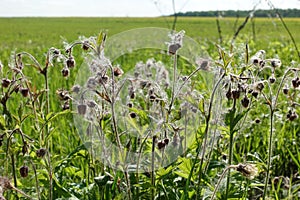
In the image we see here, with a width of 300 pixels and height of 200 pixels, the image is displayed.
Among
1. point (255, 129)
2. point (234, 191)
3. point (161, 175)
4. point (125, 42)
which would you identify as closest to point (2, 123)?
point (161, 175)

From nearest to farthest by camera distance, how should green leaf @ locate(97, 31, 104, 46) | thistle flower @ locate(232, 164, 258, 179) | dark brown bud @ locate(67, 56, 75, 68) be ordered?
thistle flower @ locate(232, 164, 258, 179), green leaf @ locate(97, 31, 104, 46), dark brown bud @ locate(67, 56, 75, 68)

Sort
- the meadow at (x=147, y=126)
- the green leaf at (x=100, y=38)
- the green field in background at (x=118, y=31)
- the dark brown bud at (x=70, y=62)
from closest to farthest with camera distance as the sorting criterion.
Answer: the green leaf at (x=100, y=38) → the meadow at (x=147, y=126) → the dark brown bud at (x=70, y=62) → the green field in background at (x=118, y=31)

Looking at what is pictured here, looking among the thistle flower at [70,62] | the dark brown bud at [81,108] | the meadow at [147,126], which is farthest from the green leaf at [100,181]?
the thistle flower at [70,62]

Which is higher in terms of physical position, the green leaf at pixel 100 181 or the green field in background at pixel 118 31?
the green leaf at pixel 100 181

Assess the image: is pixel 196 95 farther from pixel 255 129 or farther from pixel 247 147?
pixel 255 129

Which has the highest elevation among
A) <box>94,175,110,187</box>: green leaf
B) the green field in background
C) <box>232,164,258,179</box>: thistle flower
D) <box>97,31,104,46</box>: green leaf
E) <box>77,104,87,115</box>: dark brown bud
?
<box>97,31,104,46</box>: green leaf

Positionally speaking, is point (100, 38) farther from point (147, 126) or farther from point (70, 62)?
point (147, 126)

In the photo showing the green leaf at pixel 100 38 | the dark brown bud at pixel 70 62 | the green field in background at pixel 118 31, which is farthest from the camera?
the green field in background at pixel 118 31

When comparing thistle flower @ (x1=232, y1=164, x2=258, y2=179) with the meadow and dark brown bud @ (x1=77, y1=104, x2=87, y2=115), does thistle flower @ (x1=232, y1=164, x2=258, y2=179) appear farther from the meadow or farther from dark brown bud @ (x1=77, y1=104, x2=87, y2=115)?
dark brown bud @ (x1=77, y1=104, x2=87, y2=115)

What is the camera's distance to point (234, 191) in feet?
7.63

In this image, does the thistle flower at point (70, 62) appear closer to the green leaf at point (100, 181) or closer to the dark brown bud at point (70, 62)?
the dark brown bud at point (70, 62)

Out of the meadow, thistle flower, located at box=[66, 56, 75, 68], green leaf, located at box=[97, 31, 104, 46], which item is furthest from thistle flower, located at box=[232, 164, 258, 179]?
thistle flower, located at box=[66, 56, 75, 68]

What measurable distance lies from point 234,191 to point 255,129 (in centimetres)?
162

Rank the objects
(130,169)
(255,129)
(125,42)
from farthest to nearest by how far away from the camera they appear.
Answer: (125,42) < (255,129) < (130,169)
